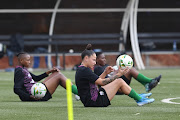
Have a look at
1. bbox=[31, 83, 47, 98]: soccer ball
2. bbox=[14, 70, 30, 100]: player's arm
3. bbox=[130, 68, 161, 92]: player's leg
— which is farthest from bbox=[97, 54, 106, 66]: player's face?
bbox=[14, 70, 30, 100]: player's arm

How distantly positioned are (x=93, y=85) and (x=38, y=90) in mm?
1919

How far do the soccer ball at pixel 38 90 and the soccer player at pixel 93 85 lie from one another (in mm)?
1608

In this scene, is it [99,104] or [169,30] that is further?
[169,30]

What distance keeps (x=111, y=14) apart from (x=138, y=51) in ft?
13.7

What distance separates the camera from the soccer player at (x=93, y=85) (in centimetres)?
951

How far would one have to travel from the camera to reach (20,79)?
11.3 meters

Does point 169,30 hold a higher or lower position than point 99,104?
higher

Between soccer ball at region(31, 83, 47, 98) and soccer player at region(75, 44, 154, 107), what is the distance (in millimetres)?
1608

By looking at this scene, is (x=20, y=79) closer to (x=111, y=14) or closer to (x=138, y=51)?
(x=138, y=51)

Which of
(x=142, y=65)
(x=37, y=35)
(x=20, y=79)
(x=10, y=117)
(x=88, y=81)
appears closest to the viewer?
(x=10, y=117)

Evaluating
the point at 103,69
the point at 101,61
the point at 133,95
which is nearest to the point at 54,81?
the point at 103,69

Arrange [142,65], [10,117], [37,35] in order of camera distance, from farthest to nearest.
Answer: [37,35] → [142,65] → [10,117]

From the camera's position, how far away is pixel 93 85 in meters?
9.71
